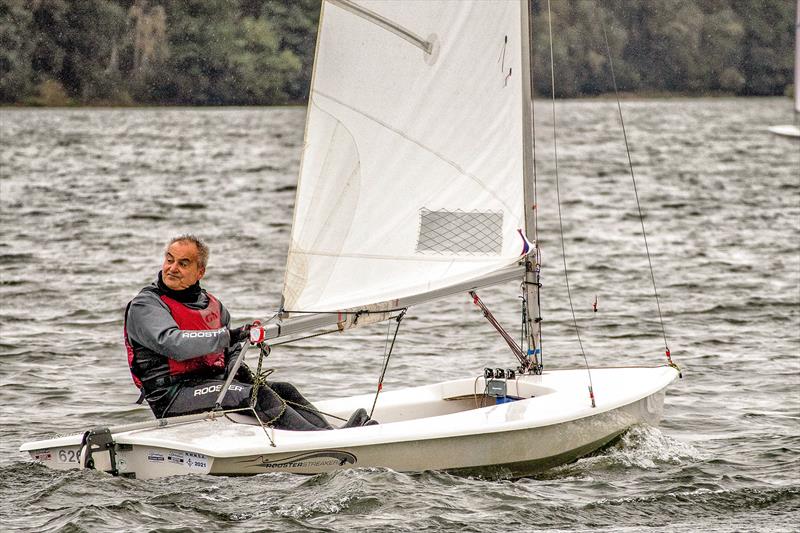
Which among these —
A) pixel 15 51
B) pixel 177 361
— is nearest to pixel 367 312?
pixel 177 361

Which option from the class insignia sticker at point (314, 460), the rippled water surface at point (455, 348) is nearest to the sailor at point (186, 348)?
the class insignia sticker at point (314, 460)

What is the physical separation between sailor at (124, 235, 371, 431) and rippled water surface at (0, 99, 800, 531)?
495 mm

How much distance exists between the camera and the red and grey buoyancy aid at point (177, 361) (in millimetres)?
7445

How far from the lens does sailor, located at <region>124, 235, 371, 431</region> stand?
7.27 metres

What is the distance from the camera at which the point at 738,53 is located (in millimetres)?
134125

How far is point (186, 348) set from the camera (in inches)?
285

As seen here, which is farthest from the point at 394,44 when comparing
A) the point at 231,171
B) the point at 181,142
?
the point at 181,142

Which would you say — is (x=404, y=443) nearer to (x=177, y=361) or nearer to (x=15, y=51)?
(x=177, y=361)

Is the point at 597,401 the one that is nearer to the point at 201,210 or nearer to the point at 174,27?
the point at 201,210

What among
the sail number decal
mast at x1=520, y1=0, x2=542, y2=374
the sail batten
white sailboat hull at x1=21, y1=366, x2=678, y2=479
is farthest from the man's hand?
mast at x1=520, y1=0, x2=542, y2=374

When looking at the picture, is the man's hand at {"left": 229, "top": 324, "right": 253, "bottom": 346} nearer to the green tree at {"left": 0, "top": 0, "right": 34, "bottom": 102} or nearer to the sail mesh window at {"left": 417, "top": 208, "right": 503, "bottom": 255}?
the sail mesh window at {"left": 417, "top": 208, "right": 503, "bottom": 255}

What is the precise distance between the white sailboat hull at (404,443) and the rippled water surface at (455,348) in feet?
0.29

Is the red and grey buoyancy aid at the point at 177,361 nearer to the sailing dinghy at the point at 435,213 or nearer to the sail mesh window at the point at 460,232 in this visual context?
the sailing dinghy at the point at 435,213

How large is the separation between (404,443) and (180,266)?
5.33ft
